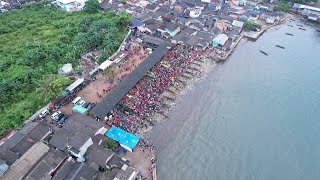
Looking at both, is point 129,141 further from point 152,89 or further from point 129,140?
point 152,89

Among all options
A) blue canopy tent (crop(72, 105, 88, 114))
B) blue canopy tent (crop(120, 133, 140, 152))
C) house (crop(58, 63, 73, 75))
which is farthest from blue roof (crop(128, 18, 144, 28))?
blue canopy tent (crop(120, 133, 140, 152))

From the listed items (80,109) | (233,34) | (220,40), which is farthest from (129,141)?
(233,34)

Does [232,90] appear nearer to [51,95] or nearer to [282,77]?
[282,77]

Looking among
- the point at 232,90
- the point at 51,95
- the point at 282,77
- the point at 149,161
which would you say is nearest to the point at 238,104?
the point at 232,90

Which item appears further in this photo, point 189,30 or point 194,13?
point 194,13

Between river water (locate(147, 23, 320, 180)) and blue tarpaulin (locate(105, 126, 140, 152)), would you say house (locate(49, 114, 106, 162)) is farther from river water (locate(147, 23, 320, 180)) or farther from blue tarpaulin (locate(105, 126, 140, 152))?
river water (locate(147, 23, 320, 180))

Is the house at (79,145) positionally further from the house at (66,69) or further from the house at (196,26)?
the house at (196,26)
